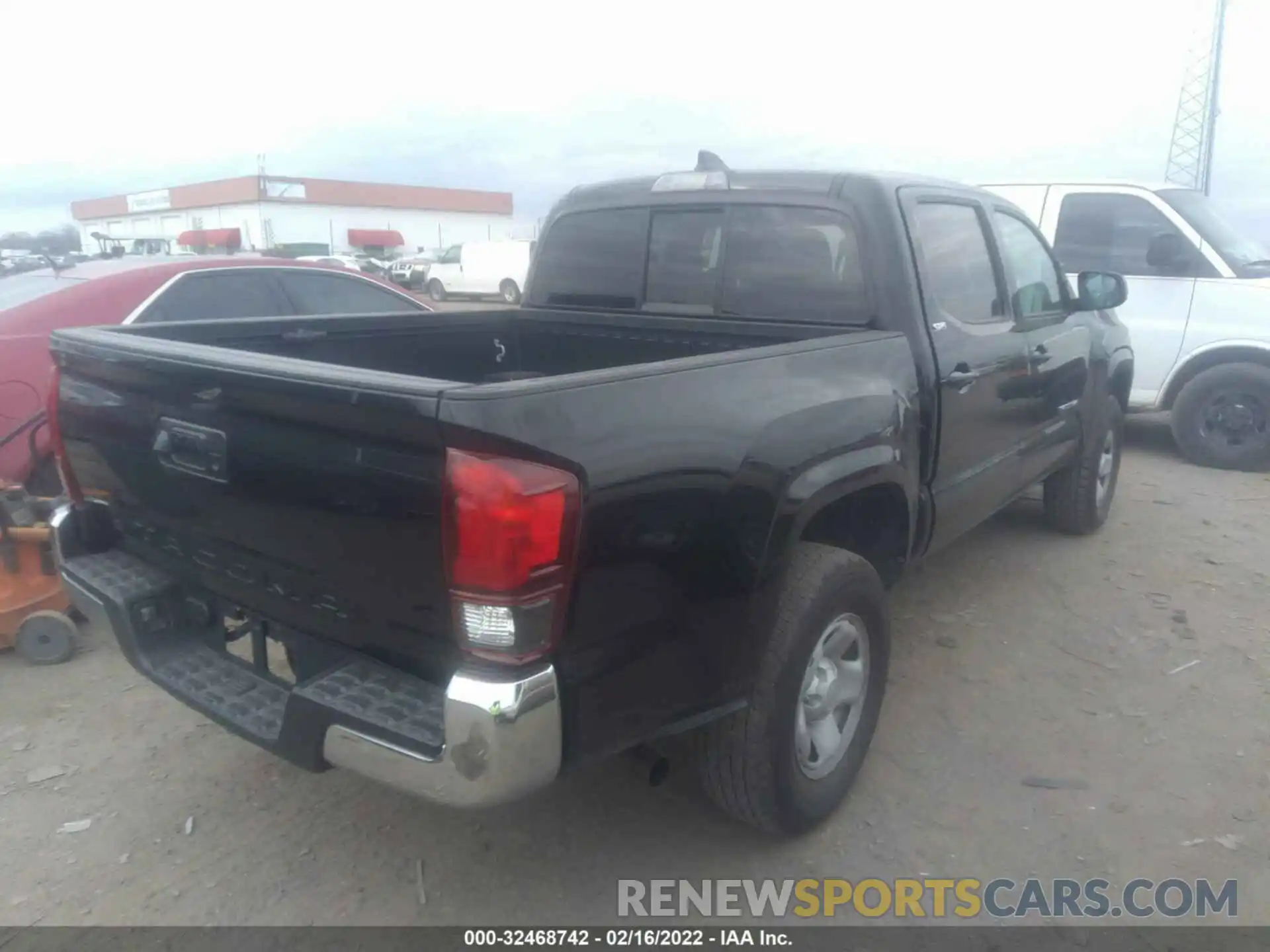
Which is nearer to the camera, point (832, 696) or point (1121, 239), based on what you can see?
point (832, 696)

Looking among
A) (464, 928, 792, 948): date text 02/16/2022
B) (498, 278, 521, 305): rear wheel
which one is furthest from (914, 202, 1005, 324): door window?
(498, 278, 521, 305): rear wheel

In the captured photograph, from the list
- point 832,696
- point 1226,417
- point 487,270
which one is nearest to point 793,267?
point 832,696

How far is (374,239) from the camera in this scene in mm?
53781

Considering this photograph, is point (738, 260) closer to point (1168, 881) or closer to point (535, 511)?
point (535, 511)

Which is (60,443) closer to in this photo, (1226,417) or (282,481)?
(282,481)

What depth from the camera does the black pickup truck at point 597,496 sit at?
196 cm

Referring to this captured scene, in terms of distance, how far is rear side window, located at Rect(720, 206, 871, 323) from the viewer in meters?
3.39

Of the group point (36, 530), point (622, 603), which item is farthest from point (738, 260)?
point (36, 530)

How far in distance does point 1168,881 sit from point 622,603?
6.21 ft

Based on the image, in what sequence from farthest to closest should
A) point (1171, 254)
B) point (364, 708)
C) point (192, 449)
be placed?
point (1171, 254) < point (192, 449) < point (364, 708)

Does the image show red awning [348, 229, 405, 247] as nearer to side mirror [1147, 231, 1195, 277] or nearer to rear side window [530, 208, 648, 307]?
side mirror [1147, 231, 1195, 277]

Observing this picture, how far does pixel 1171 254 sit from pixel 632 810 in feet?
20.3

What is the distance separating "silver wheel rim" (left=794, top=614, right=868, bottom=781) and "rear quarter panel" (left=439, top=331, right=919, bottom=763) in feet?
1.32

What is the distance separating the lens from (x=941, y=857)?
2844 mm
